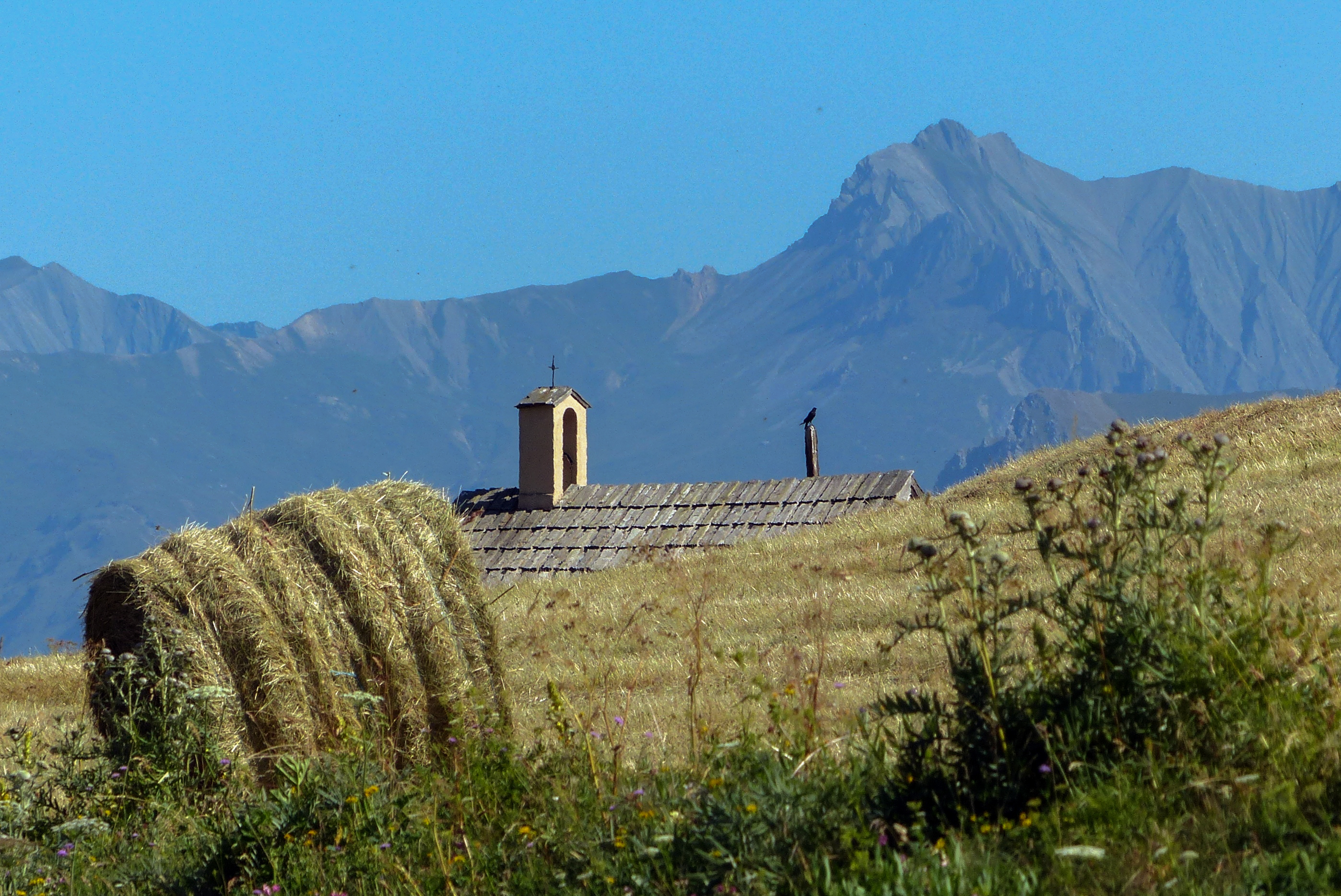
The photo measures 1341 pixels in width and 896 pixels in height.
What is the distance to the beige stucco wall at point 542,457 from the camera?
25.1 meters

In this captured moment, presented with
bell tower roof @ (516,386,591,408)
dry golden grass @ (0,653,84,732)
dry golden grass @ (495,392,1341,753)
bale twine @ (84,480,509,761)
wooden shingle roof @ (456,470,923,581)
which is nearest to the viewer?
bale twine @ (84,480,509,761)

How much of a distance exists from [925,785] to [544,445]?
21.4 meters

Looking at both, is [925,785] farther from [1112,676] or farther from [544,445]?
[544,445]

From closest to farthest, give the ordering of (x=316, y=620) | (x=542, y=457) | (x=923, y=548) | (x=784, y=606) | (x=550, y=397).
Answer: (x=923, y=548), (x=316, y=620), (x=784, y=606), (x=542, y=457), (x=550, y=397)

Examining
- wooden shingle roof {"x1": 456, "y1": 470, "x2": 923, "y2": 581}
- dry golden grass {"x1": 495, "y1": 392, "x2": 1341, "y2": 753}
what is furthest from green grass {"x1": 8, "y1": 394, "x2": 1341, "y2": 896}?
wooden shingle roof {"x1": 456, "y1": 470, "x2": 923, "y2": 581}

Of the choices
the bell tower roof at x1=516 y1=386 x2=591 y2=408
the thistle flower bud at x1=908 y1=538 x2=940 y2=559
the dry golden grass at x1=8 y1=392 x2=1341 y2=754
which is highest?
the bell tower roof at x1=516 y1=386 x2=591 y2=408

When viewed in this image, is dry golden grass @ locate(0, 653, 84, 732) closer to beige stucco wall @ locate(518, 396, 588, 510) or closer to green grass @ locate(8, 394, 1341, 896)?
green grass @ locate(8, 394, 1341, 896)

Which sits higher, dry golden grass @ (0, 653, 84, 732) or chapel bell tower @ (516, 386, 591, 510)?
chapel bell tower @ (516, 386, 591, 510)

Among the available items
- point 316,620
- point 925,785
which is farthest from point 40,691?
point 925,785

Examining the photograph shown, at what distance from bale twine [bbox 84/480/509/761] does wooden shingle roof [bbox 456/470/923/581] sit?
1327 centimetres

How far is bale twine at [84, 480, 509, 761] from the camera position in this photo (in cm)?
663

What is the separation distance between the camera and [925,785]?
411cm

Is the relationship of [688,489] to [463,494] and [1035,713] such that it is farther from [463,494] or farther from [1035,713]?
[1035,713]

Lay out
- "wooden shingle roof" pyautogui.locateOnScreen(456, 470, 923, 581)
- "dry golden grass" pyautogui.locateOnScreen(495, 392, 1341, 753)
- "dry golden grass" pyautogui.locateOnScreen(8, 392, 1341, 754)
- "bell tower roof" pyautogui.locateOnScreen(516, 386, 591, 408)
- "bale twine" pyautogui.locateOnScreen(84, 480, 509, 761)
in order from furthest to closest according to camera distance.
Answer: "bell tower roof" pyautogui.locateOnScreen(516, 386, 591, 408), "wooden shingle roof" pyautogui.locateOnScreen(456, 470, 923, 581), "dry golden grass" pyautogui.locateOnScreen(495, 392, 1341, 753), "dry golden grass" pyautogui.locateOnScreen(8, 392, 1341, 754), "bale twine" pyautogui.locateOnScreen(84, 480, 509, 761)
